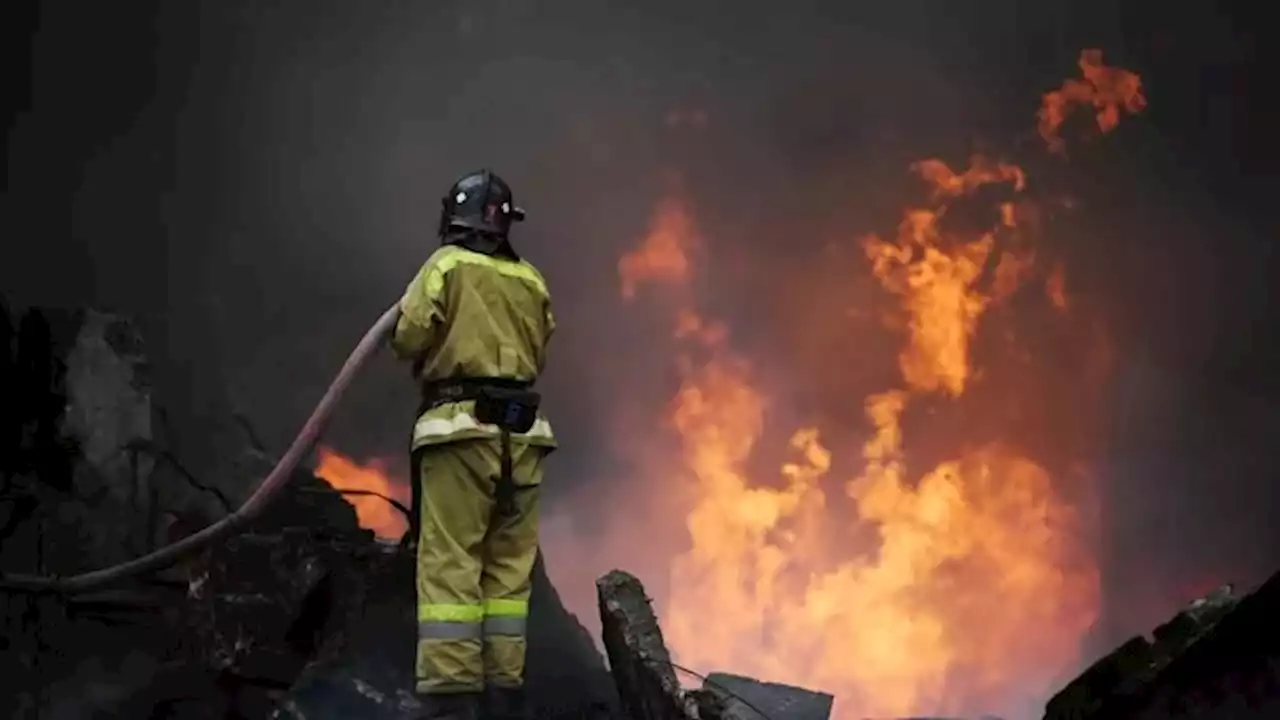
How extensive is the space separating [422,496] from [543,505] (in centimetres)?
335

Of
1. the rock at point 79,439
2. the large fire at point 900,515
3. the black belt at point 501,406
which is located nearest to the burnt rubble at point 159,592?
the rock at point 79,439

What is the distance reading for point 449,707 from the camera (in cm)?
383

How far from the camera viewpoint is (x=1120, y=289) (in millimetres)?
7066

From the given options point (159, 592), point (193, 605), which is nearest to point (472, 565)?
point (193, 605)

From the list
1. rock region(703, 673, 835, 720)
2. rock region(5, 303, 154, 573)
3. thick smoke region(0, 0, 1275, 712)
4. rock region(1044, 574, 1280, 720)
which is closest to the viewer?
rock region(1044, 574, 1280, 720)

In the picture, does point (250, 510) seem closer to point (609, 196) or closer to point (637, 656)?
point (637, 656)

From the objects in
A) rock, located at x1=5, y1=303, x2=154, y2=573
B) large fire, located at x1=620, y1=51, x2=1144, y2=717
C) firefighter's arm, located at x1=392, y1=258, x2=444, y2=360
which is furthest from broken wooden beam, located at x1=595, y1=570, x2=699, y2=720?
large fire, located at x1=620, y1=51, x2=1144, y2=717

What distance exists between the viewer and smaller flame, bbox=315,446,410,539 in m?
7.11

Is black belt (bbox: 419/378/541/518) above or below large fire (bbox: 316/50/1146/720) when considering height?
below

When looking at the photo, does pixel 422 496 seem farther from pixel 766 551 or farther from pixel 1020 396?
pixel 1020 396

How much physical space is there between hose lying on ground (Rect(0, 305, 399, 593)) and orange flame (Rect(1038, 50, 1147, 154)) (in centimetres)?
530

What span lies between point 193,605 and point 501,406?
174cm

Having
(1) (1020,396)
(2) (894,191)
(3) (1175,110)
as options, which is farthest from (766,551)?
(3) (1175,110)

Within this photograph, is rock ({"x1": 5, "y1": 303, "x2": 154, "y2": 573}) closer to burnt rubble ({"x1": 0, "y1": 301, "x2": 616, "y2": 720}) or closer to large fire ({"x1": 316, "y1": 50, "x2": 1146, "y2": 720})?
burnt rubble ({"x1": 0, "y1": 301, "x2": 616, "y2": 720})
